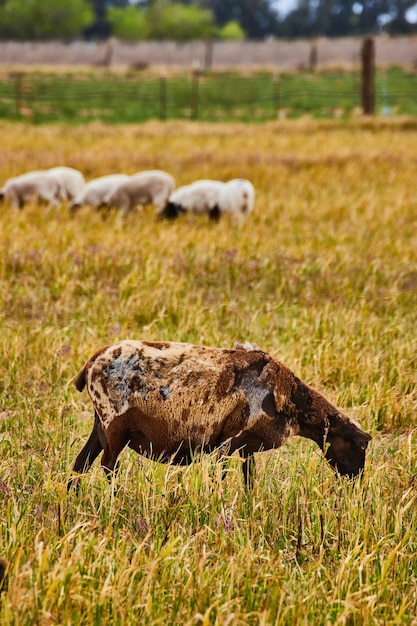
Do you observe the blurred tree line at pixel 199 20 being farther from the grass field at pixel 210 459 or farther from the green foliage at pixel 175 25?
the grass field at pixel 210 459

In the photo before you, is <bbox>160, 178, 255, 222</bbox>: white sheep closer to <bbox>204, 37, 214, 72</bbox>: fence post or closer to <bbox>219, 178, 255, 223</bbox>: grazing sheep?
<bbox>219, 178, 255, 223</bbox>: grazing sheep

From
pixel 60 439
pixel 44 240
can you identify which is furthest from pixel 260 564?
pixel 44 240

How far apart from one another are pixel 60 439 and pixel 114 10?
3980 inches

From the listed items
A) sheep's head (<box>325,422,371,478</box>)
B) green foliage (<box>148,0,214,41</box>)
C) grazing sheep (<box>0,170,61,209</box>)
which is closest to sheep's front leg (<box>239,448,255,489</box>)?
sheep's head (<box>325,422,371,478</box>)

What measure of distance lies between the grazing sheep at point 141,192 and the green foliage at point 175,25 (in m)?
85.3

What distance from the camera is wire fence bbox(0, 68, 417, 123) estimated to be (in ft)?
82.9

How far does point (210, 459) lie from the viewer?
3.13 meters

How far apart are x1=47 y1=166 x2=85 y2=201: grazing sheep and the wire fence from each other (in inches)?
542

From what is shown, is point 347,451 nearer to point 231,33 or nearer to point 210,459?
point 210,459

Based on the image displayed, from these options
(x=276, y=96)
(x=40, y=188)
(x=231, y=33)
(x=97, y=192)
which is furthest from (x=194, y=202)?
(x=231, y=33)

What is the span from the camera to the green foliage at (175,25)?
296 feet

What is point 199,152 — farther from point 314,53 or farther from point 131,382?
point 314,53

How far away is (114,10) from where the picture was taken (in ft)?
316

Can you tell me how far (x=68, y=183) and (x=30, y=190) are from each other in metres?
0.64
